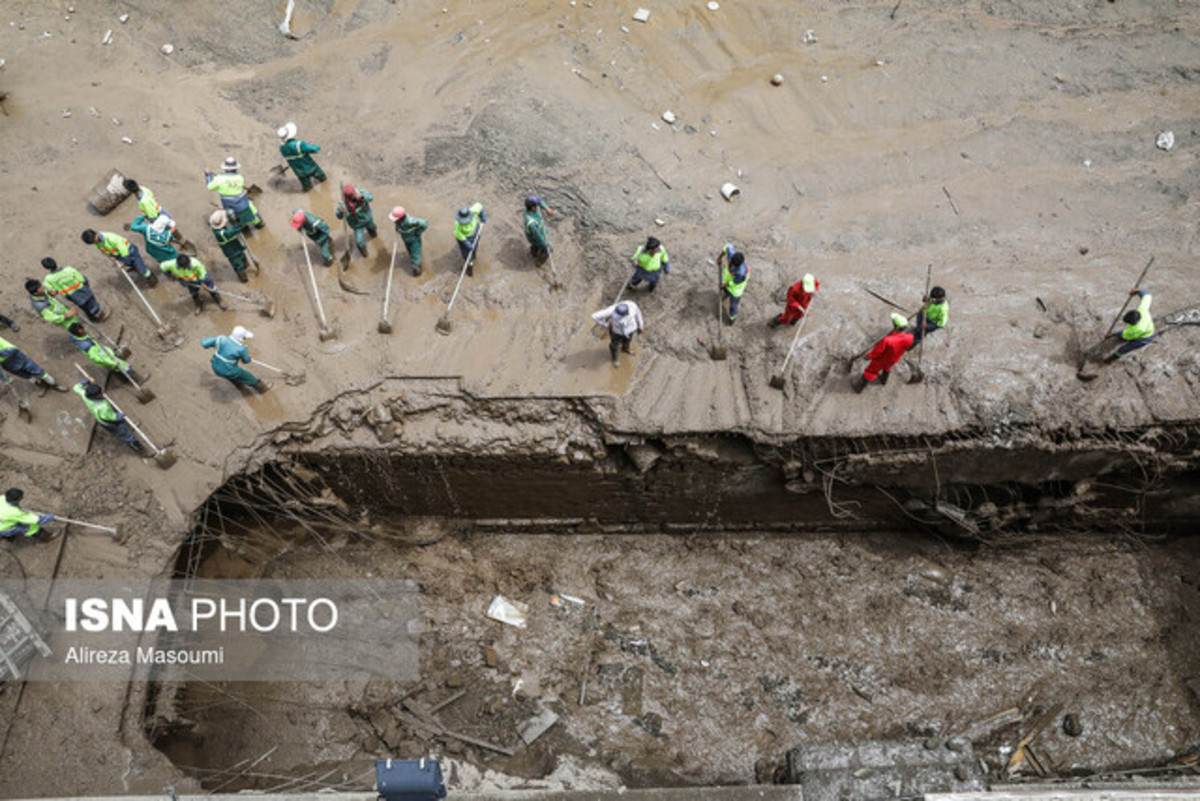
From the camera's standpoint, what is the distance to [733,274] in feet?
23.4

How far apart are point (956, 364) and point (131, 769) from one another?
8.46 m

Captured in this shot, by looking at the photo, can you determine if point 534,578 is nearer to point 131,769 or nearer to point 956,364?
point 131,769

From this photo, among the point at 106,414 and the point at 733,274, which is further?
the point at 733,274

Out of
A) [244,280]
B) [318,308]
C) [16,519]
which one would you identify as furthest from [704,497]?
[16,519]

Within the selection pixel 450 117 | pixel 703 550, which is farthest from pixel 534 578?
pixel 450 117

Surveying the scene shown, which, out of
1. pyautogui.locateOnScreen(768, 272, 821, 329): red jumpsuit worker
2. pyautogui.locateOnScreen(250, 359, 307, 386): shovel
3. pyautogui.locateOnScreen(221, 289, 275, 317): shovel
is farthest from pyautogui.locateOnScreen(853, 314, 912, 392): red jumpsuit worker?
pyautogui.locateOnScreen(221, 289, 275, 317): shovel

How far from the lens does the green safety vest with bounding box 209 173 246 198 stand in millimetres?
7750

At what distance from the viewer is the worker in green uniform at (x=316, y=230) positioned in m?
7.51

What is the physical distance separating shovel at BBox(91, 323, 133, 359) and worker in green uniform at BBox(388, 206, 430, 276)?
10.3 feet

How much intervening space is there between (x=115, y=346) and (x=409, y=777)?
5.81 meters

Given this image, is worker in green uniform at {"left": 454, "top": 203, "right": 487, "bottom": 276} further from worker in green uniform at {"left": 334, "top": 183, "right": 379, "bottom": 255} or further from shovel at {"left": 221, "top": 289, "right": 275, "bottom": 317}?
shovel at {"left": 221, "top": 289, "right": 275, "bottom": 317}

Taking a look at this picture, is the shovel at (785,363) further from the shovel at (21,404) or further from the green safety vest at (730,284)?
the shovel at (21,404)

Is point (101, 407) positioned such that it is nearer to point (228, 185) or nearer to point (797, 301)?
point (228, 185)

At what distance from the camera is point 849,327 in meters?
7.61
